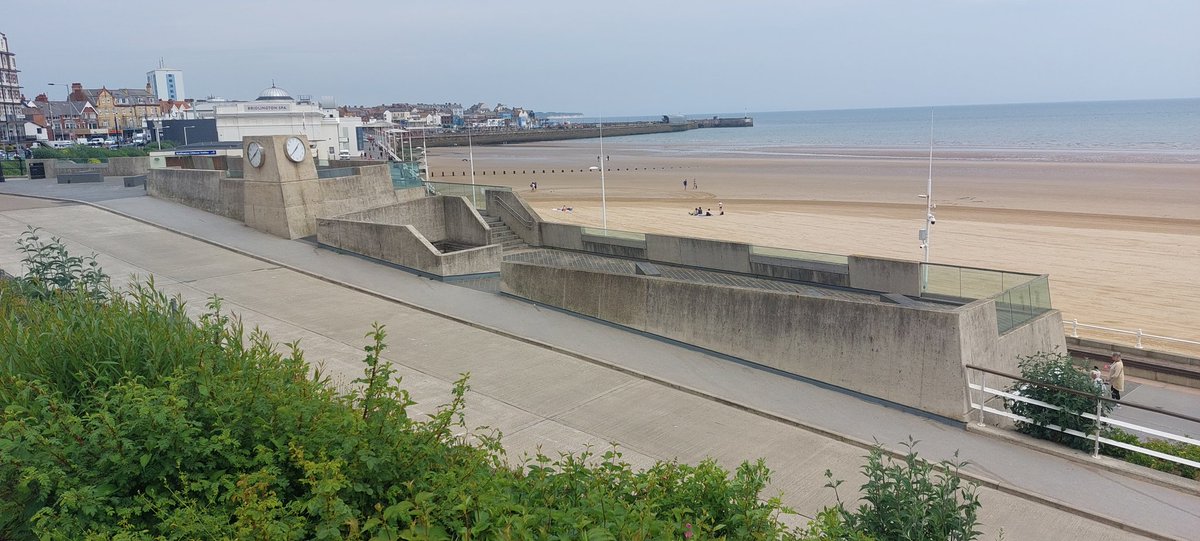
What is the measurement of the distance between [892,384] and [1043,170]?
2345 inches

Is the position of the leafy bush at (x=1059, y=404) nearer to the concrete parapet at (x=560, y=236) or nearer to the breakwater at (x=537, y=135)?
the concrete parapet at (x=560, y=236)

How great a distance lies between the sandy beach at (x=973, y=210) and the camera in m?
23.0

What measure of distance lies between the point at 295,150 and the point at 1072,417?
17875 mm

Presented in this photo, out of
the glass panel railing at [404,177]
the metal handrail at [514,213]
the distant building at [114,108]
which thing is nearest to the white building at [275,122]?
the glass panel railing at [404,177]

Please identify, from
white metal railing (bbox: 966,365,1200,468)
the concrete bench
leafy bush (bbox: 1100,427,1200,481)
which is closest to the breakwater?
the concrete bench

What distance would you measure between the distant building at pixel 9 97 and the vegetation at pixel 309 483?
101m

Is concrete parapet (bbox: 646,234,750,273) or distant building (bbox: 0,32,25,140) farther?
distant building (bbox: 0,32,25,140)

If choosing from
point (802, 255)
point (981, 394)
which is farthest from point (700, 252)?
point (981, 394)

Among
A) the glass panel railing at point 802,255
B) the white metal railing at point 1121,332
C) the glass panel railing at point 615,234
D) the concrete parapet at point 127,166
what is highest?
the concrete parapet at point 127,166

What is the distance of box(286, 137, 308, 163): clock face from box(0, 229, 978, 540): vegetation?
1517 cm

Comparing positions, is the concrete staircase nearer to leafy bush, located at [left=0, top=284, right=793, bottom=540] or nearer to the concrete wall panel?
the concrete wall panel

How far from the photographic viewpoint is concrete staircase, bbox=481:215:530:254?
2092 cm

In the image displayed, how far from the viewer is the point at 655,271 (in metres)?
16.3

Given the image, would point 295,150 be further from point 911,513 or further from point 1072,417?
point 911,513
